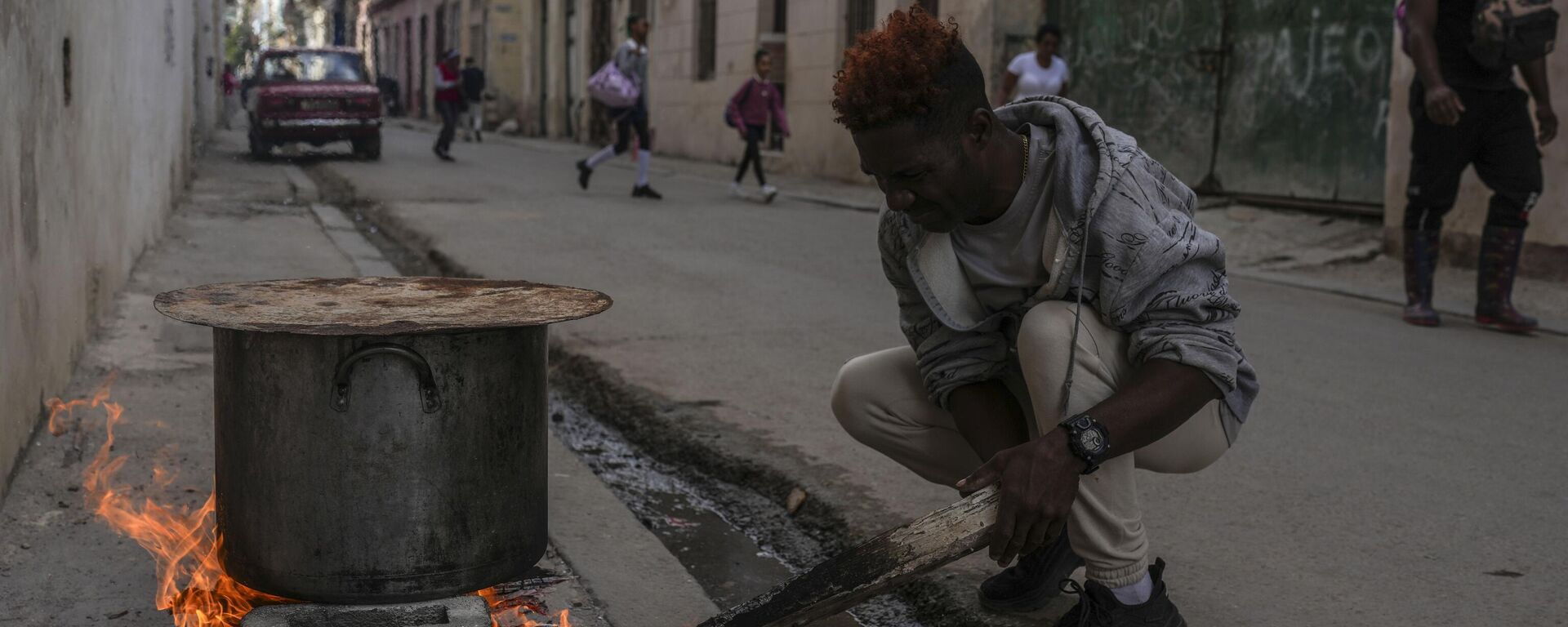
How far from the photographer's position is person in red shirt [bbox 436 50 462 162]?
711 inches

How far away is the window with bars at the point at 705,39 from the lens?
21.3 meters

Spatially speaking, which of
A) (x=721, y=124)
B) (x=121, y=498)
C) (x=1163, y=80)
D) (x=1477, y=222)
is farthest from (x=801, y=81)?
(x=121, y=498)

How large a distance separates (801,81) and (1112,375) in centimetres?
1581

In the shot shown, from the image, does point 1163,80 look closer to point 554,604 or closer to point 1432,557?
point 1432,557

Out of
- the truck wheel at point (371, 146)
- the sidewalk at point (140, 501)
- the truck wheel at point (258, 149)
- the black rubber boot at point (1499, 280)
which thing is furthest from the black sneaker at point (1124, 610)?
the truck wheel at point (258, 149)

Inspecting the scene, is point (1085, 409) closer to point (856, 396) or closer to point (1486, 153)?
point (856, 396)

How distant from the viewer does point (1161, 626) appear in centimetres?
244

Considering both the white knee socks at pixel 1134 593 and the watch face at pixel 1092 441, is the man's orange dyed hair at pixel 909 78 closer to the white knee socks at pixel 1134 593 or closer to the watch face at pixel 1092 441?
the watch face at pixel 1092 441

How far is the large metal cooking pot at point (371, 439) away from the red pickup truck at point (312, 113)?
1515 centimetres

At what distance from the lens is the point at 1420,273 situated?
20.3ft

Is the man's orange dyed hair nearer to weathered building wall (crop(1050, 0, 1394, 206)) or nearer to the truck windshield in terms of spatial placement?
weathered building wall (crop(1050, 0, 1394, 206))

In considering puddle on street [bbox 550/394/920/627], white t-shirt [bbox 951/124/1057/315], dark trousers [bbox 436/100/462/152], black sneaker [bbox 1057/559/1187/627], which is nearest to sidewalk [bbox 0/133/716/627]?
puddle on street [bbox 550/394/920/627]

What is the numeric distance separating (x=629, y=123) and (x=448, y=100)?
748 cm

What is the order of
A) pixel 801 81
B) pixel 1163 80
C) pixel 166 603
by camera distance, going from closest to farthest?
pixel 166 603, pixel 1163 80, pixel 801 81
